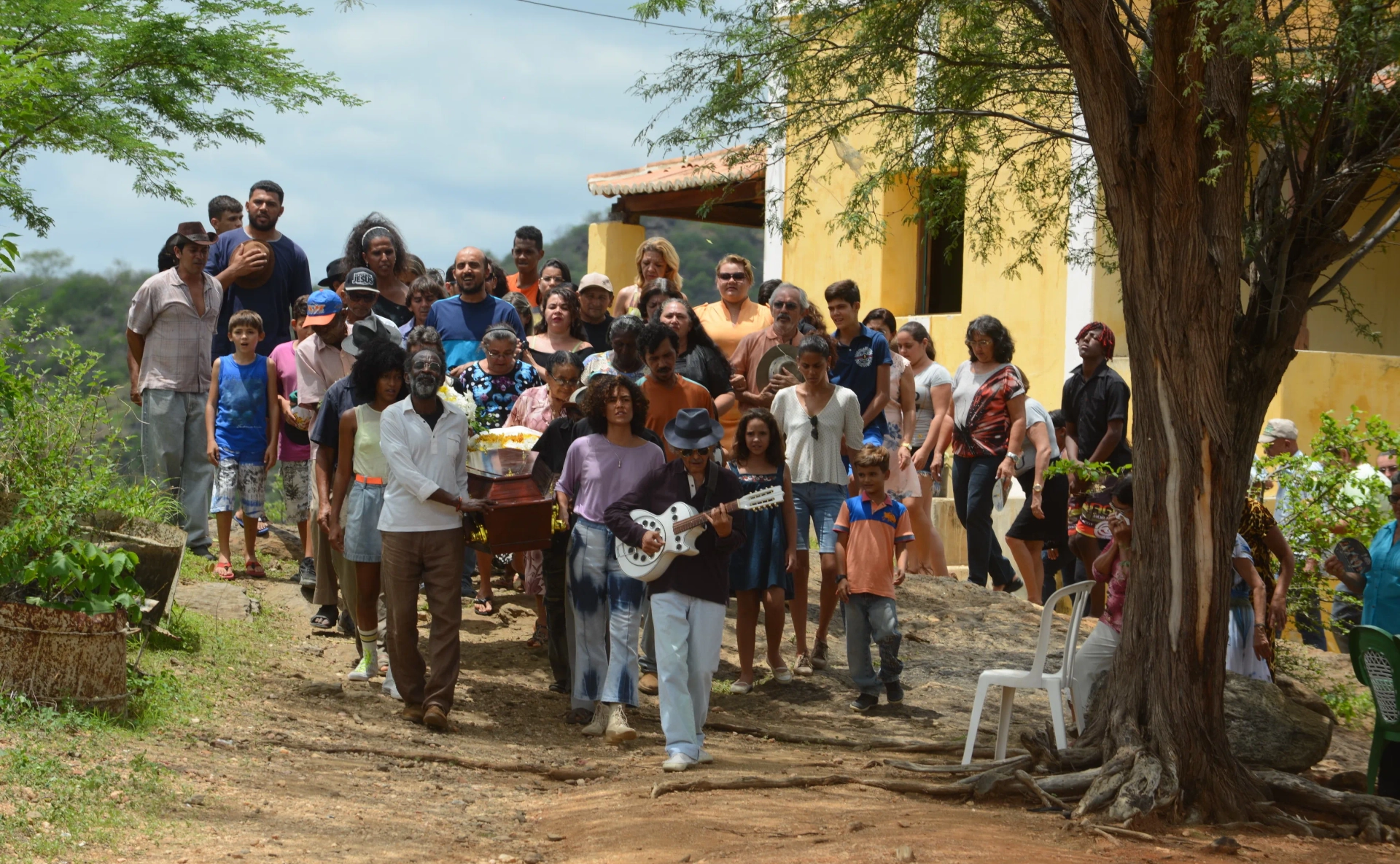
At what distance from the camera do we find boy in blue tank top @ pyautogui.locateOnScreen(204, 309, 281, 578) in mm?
10258

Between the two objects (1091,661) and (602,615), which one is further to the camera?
(602,615)

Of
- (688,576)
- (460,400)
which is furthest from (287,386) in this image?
(688,576)

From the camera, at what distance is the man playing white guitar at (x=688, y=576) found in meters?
7.39

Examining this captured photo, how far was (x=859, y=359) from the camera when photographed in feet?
33.7

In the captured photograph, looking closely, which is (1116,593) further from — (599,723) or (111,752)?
(111,752)

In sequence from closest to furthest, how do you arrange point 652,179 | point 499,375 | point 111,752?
point 111,752
point 499,375
point 652,179

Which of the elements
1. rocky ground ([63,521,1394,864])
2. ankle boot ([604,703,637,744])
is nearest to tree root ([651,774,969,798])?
rocky ground ([63,521,1394,864])

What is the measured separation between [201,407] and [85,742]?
4274mm

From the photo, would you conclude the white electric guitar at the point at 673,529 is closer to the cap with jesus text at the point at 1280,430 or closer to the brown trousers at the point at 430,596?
the brown trousers at the point at 430,596

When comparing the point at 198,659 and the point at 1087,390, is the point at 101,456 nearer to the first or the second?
the point at 198,659

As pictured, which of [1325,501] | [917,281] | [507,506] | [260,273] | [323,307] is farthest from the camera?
[917,281]

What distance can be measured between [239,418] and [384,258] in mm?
1543

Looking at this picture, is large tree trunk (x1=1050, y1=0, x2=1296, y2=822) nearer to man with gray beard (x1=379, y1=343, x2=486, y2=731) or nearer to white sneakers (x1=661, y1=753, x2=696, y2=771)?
white sneakers (x1=661, y1=753, x2=696, y2=771)

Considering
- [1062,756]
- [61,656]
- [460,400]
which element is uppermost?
→ [460,400]
